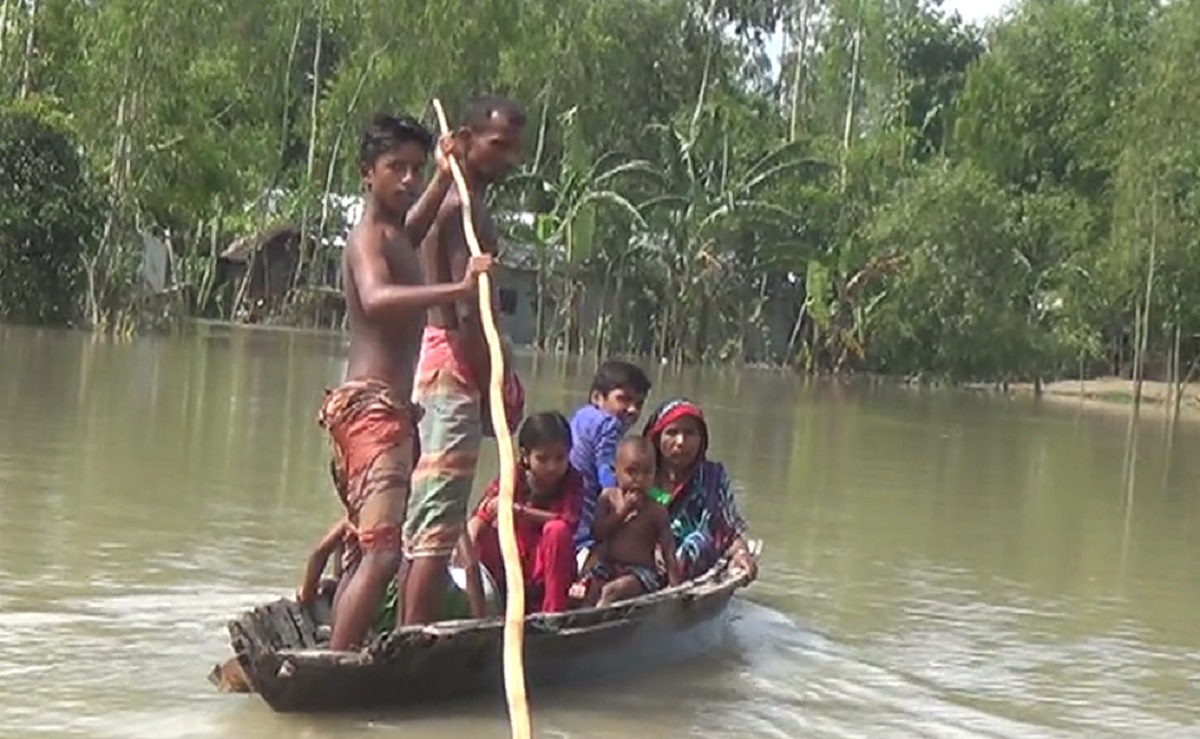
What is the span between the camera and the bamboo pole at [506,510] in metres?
3.85

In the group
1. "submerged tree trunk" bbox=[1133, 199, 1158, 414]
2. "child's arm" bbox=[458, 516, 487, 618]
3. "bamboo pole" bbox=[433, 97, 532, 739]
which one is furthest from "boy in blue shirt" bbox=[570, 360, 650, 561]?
"submerged tree trunk" bbox=[1133, 199, 1158, 414]

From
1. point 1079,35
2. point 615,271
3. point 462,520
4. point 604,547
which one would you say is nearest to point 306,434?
point 604,547

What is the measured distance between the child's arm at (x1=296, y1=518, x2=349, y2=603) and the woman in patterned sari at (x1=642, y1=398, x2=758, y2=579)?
143 cm

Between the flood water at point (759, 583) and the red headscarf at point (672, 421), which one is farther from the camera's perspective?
the red headscarf at point (672, 421)

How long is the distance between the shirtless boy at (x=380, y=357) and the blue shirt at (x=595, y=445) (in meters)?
1.58

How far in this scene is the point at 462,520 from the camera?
221 inches

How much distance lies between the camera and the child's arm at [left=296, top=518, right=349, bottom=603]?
6.15m

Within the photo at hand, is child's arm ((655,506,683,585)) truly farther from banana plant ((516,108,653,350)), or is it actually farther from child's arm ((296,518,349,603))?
banana plant ((516,108,653,350))

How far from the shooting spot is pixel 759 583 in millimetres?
8906

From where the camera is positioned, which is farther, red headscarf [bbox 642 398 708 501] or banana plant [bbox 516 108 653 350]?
banana plant [bbox 516 108 653 350]

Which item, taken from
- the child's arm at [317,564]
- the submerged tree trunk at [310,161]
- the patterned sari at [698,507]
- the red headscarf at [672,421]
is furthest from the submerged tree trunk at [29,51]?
the child's arm at [317,564]

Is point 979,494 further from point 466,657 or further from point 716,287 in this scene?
point 716,287

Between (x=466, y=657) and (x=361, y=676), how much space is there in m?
0.34

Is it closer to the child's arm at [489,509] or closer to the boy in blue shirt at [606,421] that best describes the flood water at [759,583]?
the child's arm at [489,509]
